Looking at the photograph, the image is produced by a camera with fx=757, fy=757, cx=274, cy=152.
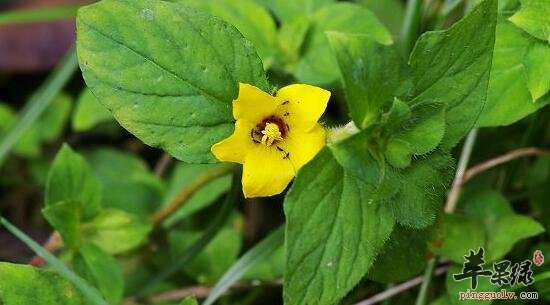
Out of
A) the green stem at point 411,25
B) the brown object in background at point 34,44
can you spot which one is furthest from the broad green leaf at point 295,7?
the brown object in background at point 34,44

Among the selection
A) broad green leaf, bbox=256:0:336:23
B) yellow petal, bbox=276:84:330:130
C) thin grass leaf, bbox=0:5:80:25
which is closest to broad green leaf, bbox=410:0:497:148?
yellow petal, bbox=276:84:330:130

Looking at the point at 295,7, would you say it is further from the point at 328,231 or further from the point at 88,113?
the point at 328,231

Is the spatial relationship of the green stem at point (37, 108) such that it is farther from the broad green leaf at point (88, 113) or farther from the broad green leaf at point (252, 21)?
the broad green leaf at point (252, 21)

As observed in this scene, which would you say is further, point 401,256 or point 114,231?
point 114,231

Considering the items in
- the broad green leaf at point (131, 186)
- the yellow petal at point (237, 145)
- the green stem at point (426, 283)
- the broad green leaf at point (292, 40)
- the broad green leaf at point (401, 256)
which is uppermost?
the yellow petal at point (237, 145)

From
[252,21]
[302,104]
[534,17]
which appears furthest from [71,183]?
[534,17]

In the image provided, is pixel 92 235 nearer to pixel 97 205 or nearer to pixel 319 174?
pixel 97 205
